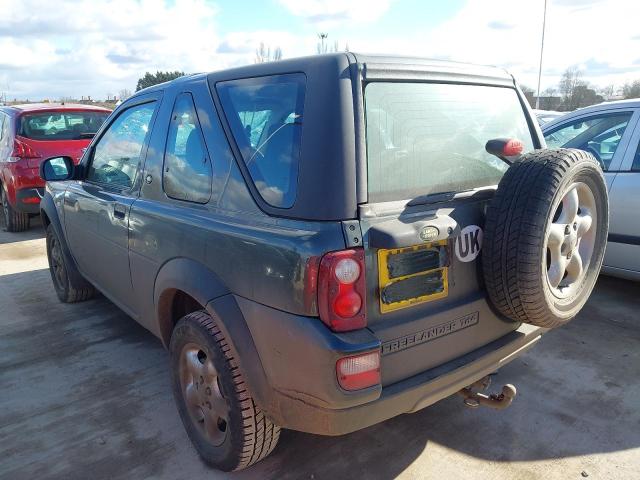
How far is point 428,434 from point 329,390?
1112 millimetres

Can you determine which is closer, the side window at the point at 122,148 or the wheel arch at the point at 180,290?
the wheel arch at the point at 180,290

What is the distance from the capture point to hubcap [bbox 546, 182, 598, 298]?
235cm

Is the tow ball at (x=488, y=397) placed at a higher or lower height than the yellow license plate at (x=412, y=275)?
lower

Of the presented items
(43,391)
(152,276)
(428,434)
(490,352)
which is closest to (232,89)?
(152,276)

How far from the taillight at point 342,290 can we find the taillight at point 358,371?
0.11 m

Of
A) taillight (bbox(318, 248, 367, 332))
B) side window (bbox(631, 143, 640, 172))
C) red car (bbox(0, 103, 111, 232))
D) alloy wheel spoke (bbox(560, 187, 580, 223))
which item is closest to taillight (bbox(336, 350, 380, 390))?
taillight (bbox(318, 248, 367, 332))

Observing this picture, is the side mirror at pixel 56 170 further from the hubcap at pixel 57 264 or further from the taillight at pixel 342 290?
the taillight at pixel 342 290

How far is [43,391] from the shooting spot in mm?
3246

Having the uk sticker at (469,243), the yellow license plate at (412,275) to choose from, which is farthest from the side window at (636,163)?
the yellow license plate at (412,275)

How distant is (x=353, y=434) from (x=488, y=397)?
2.41 feet

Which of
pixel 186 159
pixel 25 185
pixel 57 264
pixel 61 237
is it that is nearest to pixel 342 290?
pixel 186 159

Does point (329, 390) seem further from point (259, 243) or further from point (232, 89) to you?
point (232, 89)

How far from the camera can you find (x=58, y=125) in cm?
734

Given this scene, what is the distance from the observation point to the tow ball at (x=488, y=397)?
7.78 feet
